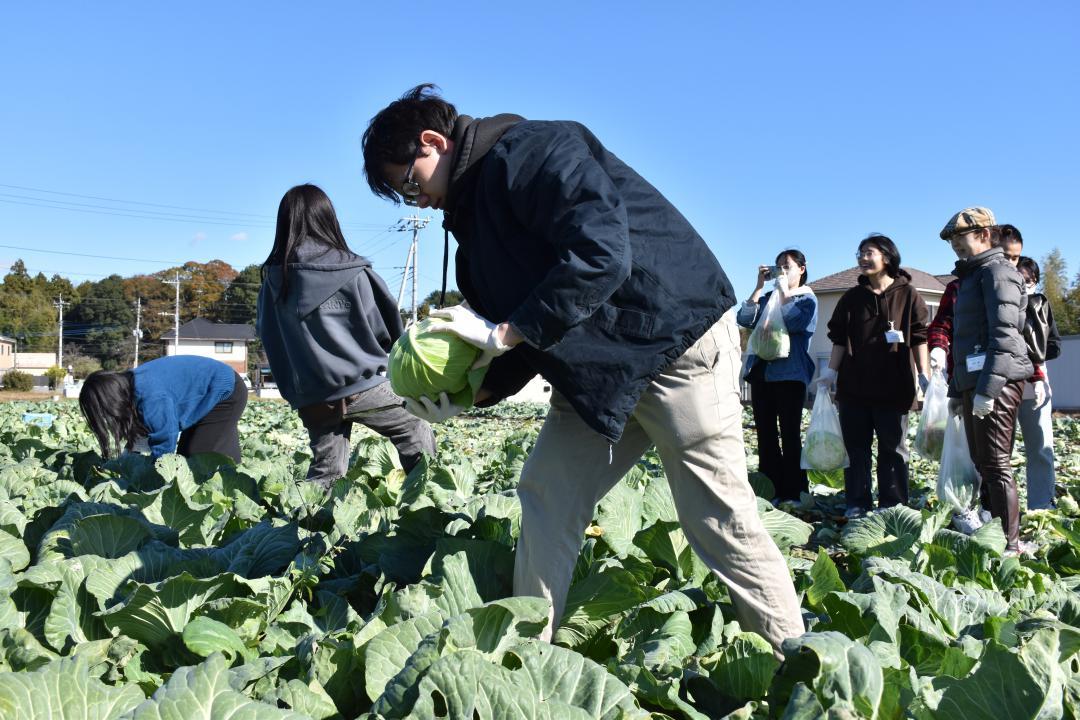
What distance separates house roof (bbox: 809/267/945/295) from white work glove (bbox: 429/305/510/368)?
121 ft

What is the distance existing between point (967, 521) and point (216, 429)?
14.3 ft

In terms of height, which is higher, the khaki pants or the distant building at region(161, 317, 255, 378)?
the distant building at region(161, 317, 255, 378)

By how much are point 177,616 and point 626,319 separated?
155 centimetres

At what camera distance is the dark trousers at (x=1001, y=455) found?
14.3ft

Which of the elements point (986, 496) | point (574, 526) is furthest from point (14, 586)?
point (986, 496)

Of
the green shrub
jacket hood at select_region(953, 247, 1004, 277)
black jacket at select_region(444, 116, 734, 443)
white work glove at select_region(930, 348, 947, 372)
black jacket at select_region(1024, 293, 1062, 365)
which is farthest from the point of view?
the green shrub

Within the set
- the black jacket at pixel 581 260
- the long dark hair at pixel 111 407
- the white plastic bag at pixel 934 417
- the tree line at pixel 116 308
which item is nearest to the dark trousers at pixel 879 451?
the white plastic bag at pixel 934 417

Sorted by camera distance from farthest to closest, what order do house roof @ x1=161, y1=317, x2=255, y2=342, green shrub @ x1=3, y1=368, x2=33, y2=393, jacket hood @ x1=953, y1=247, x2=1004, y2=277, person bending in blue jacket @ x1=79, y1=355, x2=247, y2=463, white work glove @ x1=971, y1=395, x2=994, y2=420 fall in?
house roof @ x1=161, y1=317, x2=255, y2=342 < green shrub @ x1=3, y1=368, x2=33, y2=393 < person bending in blue jacket @ x1=79, y1=355, x2=247, y2=463 < jacket hood @ x1=953, y1=247, x2=1004, y2=277 < white work glove @ x1=971, y1=395, x2=994, y2=420

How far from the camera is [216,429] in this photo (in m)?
5.41

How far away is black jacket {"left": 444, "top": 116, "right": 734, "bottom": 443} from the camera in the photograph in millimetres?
2033

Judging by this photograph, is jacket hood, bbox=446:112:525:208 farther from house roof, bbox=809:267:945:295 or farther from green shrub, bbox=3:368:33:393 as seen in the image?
green shrub, bbox=3:368:33:393

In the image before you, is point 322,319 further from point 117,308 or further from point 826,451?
point 117,308

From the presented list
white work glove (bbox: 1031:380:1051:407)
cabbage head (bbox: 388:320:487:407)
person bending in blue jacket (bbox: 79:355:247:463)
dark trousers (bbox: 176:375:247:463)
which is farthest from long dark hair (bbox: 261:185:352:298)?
white work glove (bbox: 1031:380:1051:407)

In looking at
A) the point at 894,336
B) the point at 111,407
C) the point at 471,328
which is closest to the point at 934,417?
the point at 894,336
